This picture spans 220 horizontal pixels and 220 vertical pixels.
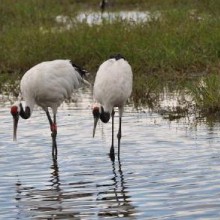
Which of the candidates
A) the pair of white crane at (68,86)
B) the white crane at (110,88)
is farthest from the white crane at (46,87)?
the white crane at (110,88)

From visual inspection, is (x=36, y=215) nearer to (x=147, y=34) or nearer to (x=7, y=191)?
(x=7, y=191)

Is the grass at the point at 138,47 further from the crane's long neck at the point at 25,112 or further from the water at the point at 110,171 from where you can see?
the crane's long neck at the point at 25,112

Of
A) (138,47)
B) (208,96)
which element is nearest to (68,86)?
(208,96)

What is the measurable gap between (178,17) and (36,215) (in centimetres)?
1094

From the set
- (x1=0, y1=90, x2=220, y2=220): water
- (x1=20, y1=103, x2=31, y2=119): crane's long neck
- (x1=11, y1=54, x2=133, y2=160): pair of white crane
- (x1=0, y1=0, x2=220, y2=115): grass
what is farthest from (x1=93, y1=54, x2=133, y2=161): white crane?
(x1=0, y1=0, x2=220, y2=115): grass

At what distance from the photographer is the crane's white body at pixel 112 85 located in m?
10.6

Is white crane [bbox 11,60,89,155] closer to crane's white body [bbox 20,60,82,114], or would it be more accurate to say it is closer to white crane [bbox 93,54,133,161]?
crane's white body [bbox 20,60,82,114]

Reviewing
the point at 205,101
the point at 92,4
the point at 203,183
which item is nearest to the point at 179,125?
the point at 205,101

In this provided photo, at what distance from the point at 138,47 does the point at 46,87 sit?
5206 millimetres

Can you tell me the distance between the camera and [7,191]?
28.8 ft

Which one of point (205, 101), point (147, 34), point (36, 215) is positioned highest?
point (147, 34)

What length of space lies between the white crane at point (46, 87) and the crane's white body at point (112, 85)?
0.74 m

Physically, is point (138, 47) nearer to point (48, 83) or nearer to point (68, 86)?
point (68, 86)

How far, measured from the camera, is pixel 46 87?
11250mm
